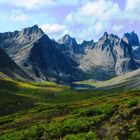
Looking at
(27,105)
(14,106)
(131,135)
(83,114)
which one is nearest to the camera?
(131,135)

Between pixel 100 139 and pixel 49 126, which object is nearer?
pixel 100 139

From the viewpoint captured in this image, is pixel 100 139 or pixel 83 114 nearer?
pixel 100 139

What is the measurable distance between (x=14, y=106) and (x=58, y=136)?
128622mm

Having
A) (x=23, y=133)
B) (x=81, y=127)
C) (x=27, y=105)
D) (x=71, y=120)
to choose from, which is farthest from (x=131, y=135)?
(x=27, y=105)

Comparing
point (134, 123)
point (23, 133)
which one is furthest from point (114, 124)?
point (23, 133)

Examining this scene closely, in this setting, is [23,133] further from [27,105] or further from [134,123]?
[27,105]

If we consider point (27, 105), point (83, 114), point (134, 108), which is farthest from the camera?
point (27, 105)

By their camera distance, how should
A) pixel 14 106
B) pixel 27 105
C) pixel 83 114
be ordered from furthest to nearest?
pixel 27 105 < pixel 14 106 < pixel 83 114

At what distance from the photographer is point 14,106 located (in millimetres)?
176500

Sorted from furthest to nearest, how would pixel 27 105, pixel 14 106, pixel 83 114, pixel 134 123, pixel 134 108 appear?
pixel 27 105
pixel 14 106
pixel 83 114
pixel 134 108
pixel 134 123

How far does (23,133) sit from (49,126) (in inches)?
136

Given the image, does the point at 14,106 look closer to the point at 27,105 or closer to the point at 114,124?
the point at 27,105

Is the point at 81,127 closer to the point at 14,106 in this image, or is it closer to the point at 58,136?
the point at 58,136

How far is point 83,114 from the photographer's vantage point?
2247 inches
